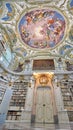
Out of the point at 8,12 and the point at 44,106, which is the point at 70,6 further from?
the point at 44,106

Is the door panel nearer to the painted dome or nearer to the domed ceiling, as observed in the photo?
the domed ceiling

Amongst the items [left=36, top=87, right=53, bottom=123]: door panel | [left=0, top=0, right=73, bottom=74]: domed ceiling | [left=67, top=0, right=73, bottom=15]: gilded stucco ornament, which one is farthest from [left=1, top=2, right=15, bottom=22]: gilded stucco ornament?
[left=36, top=87, right=53, bottom=123]: door panel

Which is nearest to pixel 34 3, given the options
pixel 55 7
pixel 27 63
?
pixel 55 7

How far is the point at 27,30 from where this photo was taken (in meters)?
13.5

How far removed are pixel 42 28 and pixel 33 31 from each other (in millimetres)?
1254

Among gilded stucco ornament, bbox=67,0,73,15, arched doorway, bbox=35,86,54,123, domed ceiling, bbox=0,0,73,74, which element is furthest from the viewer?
domed ceiling, bbox=0,0,73,74

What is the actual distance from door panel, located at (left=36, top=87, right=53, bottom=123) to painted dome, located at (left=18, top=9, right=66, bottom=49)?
715 centimetres

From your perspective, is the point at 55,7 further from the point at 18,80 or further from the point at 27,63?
the point at 18,80

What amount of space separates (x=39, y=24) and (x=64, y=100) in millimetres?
9624

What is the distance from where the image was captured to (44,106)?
8086 millimetres

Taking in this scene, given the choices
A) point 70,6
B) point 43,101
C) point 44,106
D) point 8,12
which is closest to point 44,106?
point 44,106

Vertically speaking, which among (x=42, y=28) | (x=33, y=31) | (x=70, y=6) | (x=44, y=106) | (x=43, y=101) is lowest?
(x=44, y=106)

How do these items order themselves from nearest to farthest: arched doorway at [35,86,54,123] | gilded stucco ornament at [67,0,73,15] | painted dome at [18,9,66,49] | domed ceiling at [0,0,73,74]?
1. arched doorway at [35,86,54,123]
2. gilded stucco ornament at [67,0,73,15]
3. domed ceiling at [0,0,73,74]
4. painted dome at [18,9,66,49]

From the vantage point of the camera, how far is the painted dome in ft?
40.2
